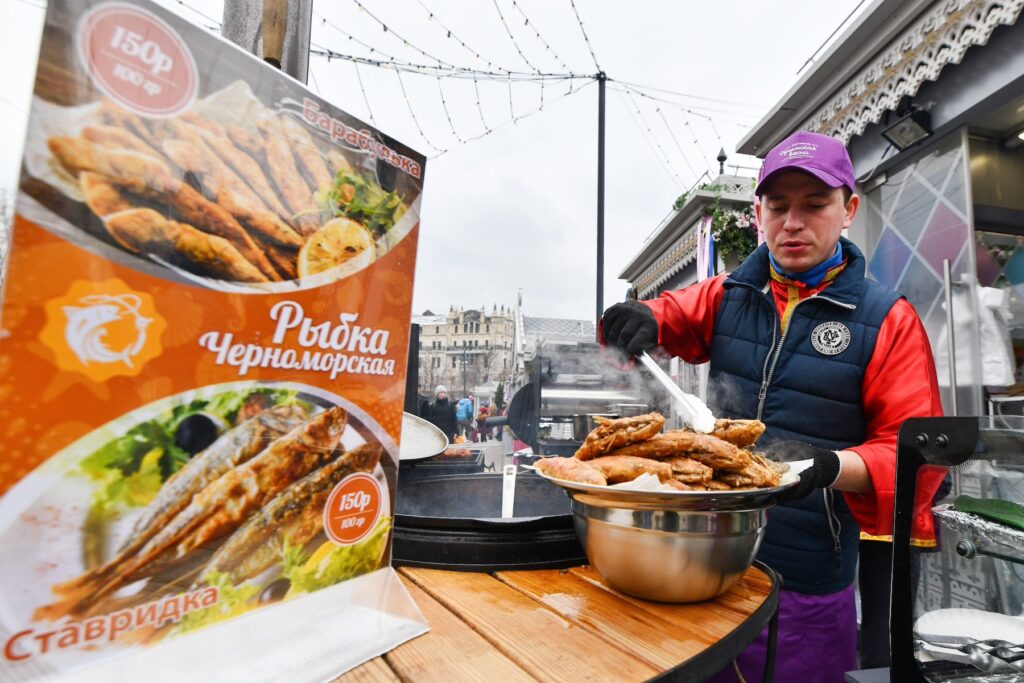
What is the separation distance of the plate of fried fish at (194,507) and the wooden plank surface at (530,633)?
250 mm

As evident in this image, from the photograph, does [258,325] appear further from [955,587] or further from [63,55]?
[955,587]

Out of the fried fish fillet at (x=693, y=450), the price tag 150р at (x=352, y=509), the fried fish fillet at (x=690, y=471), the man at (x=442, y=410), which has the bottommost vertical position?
the man at (x=442, y=410)

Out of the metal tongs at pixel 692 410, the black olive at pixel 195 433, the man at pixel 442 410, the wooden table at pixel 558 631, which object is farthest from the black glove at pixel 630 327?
the man at pixel 442 410

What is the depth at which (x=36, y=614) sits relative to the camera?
0.50 metres

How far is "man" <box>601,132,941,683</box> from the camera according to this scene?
5.36ft

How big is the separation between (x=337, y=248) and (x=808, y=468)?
124cm

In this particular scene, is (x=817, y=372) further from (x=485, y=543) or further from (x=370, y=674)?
(x=370, y=674)

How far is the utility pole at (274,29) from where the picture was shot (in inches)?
39.6

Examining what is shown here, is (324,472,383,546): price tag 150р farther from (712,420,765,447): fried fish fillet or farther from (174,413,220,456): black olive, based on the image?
(712,420,765,447): fried fish fillet

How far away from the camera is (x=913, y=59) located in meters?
3.57

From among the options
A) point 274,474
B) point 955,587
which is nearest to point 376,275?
point 274,474

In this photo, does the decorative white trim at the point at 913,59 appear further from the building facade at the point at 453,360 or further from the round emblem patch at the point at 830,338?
the building facade at the point at 453,360

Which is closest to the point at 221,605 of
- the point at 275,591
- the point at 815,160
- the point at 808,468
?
the point at 275,591

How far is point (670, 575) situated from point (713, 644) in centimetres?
15
